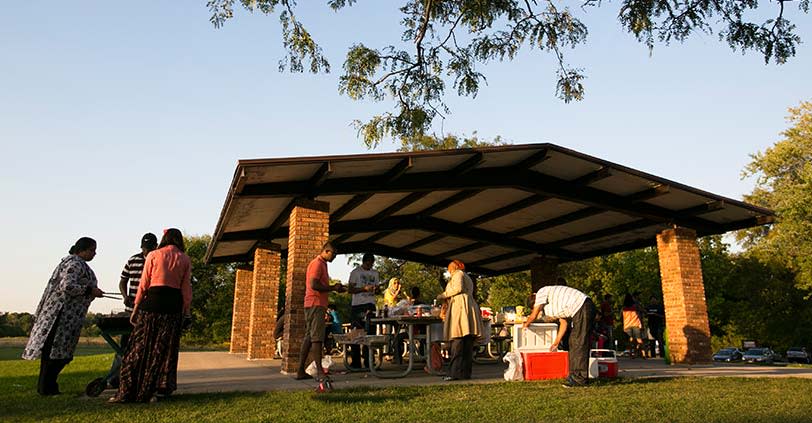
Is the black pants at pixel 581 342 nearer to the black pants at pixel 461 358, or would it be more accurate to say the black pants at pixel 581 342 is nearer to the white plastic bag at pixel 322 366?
the black pants at pixel 461 358

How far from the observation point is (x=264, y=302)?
1334cm

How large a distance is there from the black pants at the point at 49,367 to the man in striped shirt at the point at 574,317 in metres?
5.11

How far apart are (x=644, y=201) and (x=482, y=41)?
4.55m

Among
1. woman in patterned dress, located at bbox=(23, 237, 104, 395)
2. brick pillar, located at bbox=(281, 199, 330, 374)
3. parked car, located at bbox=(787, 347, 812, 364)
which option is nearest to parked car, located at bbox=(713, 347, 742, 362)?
parked car, located at bbox=(787, 347, 812, 364)

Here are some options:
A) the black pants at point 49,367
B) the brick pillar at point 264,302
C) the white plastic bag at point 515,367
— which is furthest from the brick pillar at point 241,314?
the white plastic bag at point 515,367

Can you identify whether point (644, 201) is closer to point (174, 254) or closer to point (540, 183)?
point (540, 183)

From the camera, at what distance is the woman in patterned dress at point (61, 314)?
586 centimetres

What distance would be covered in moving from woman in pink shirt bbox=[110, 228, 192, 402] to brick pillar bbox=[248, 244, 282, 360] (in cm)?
785

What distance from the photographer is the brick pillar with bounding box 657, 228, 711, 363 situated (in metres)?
11.5

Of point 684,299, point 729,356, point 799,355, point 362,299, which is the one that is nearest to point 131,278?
point 362,299

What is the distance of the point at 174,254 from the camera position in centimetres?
542

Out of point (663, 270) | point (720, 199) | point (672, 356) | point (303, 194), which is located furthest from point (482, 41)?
point (672, 356)

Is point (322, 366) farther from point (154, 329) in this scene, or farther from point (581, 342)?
point (581, 342)

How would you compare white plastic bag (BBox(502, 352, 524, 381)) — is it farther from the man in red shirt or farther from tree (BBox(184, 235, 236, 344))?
tree (BBox(184, 235, 236, 344))
